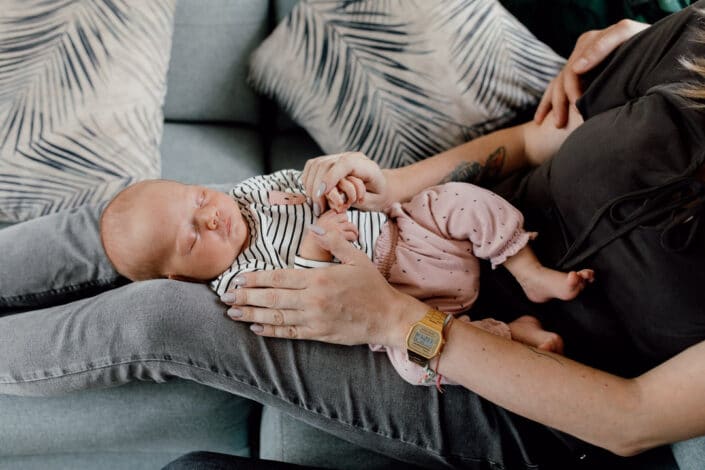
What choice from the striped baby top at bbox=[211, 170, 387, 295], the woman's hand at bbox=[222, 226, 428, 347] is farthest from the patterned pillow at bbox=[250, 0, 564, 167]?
Answer: the woman's hand at bbox=[222, 226, 428, 347]

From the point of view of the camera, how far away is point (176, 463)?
0.95 m

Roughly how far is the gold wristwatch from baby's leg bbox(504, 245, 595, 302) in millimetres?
214

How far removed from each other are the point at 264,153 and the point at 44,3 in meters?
0.67

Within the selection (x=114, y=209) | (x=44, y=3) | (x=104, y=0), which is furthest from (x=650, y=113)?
(x=44, y=3)

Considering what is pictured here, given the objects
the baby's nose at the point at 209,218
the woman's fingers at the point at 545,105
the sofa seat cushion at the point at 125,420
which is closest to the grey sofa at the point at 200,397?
the sofa seat cushion at the point at 125,420

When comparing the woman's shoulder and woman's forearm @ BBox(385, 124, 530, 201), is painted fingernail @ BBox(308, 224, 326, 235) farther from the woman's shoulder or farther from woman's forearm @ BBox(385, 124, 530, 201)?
the woman's shoulder

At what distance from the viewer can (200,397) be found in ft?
3.76

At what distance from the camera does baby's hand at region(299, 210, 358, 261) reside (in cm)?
102

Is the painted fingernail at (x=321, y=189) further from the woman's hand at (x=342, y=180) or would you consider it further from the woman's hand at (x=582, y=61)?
the woman's hand at (x=582, y=61)

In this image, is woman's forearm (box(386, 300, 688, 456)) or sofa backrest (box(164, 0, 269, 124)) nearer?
woman's forearm (box(386, 300, 688, 456))

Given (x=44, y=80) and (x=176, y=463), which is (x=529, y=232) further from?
(x=44, y=80)

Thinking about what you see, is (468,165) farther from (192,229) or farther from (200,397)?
(200,397)

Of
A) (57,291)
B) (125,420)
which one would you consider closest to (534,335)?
(125,420)

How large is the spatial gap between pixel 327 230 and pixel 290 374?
259 mm
